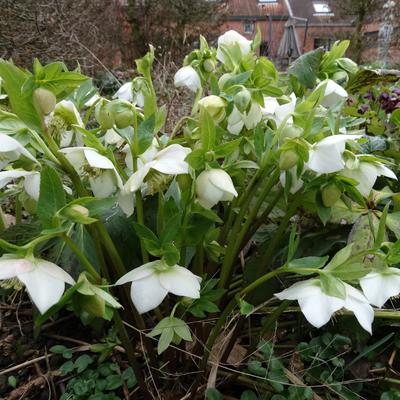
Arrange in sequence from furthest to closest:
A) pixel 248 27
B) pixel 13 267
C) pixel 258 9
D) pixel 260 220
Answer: pixel 248 27 < pixel 258 9 < pixel 260 220 < pixel 13 267

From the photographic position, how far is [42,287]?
37cm

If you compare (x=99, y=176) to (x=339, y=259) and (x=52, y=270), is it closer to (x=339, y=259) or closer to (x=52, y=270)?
(x=52, y=270)

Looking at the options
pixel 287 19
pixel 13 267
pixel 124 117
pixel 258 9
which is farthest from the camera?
pixel 258 9

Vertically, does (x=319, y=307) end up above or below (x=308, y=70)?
below

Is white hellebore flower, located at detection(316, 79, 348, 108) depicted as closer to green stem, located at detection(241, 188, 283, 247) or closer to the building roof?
green stem, located at detection(241, 188, 283, 247)

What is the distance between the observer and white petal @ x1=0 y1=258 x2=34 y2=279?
1.18 feet

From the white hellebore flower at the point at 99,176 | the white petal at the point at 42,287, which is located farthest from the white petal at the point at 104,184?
the white petal at the point at 42,287

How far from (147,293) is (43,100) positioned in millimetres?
197

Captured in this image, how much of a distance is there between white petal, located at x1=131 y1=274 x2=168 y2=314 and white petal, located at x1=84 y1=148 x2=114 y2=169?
11 centimetres

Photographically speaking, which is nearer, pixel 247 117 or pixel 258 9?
pixel 247 117

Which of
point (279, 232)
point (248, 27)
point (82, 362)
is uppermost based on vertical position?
point (279, 232)

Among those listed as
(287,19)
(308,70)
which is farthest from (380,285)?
(287,19)

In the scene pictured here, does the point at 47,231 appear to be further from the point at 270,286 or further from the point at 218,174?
the point at 270,286

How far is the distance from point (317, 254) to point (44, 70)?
1.43 feet
